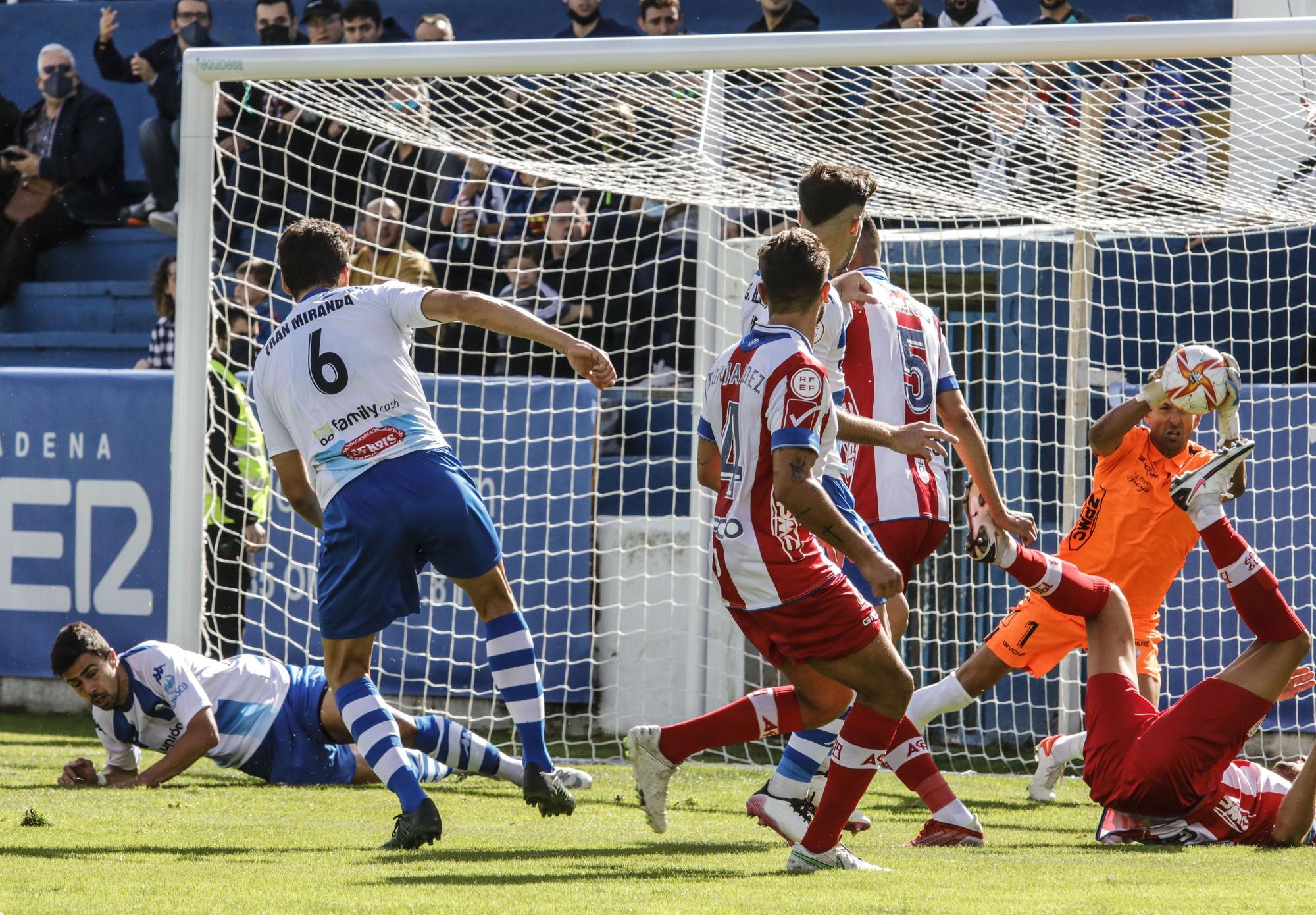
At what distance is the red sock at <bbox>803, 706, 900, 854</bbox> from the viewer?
157 inches

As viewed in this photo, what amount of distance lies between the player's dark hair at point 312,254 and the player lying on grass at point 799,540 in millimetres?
1326

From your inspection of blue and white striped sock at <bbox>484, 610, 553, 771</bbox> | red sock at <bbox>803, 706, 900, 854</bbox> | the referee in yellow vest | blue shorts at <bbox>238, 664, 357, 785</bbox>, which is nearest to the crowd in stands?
the referee in yellow vest

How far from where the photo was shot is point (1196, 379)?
4.81 meters

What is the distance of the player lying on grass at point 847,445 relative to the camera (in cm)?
419

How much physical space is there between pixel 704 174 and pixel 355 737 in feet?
13.5

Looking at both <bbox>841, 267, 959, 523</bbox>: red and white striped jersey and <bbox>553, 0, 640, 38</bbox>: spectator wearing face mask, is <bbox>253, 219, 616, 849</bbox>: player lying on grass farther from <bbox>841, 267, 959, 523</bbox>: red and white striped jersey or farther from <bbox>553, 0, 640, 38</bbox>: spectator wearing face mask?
<bbox>553, 0, 640, 38</bbox>: spectator wearing face mask

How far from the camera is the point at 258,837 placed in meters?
4.71

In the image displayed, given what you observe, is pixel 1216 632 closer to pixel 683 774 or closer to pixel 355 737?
pixel 683 774

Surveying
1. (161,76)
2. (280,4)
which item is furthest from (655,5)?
(161,76)

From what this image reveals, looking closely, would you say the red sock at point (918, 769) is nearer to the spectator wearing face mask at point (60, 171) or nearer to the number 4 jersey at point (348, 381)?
the number 4 jersey at point (348, 381)

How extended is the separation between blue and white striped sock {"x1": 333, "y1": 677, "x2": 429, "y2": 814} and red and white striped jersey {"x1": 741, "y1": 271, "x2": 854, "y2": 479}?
4.73 feet

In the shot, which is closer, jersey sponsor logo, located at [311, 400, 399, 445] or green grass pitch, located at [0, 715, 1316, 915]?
green grass pitch, located at [0, 715, 1316, 915]

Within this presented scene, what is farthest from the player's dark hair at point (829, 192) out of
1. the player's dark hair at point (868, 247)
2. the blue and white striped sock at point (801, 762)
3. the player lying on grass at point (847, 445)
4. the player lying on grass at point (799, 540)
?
the blue and white striped sock at point (801, 762)

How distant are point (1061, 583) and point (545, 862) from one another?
5.90 ft
